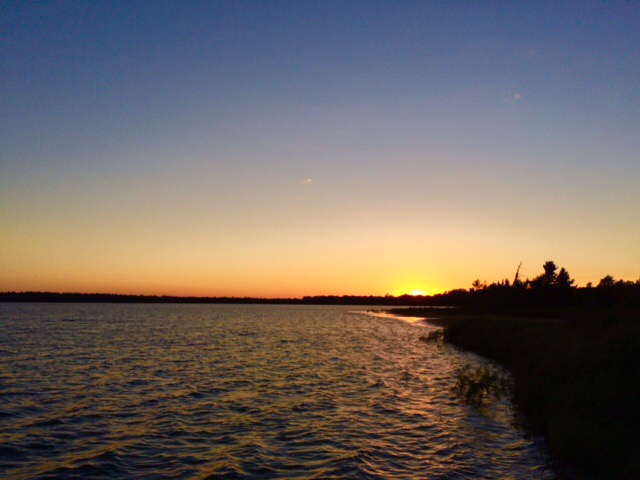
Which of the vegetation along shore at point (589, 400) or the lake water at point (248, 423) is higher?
the vegetation along shore at point (589, 400)

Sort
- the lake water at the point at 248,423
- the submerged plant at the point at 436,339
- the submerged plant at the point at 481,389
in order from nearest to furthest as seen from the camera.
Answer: the lake water at the point at 248,423 < the submerged plant at the point at 481,389 < the submerged plant at the point at 436,339

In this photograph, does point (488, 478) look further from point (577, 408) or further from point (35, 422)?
point (35, 422)

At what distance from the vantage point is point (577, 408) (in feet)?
55.0

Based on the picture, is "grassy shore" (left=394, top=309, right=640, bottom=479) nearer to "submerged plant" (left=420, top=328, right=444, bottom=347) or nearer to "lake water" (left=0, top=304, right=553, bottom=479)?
"lake water" (left=0, top=304, right=553, bottom=479)

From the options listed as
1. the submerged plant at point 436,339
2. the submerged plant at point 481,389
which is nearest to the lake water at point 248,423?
the submerged plant at point 481,389

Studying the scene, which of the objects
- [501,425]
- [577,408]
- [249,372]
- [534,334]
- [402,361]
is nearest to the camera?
[577,408]

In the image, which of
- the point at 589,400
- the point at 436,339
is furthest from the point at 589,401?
the point at 436,339

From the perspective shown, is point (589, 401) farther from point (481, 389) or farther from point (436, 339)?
point (436, 339)

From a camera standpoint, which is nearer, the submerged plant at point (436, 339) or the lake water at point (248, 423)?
the lake water at point (248, 423)

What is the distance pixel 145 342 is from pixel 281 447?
1733 inches

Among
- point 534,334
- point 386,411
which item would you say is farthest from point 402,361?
point 386,411

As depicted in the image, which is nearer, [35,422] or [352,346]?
[35,422]

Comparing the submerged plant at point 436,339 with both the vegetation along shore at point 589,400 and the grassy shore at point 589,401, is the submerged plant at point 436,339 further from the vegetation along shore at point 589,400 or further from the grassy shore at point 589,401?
the grassy shore at point 589,401

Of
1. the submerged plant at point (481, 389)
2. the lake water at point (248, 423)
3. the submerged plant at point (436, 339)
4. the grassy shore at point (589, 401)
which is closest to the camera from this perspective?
the grassy shore at point (589, 401)
